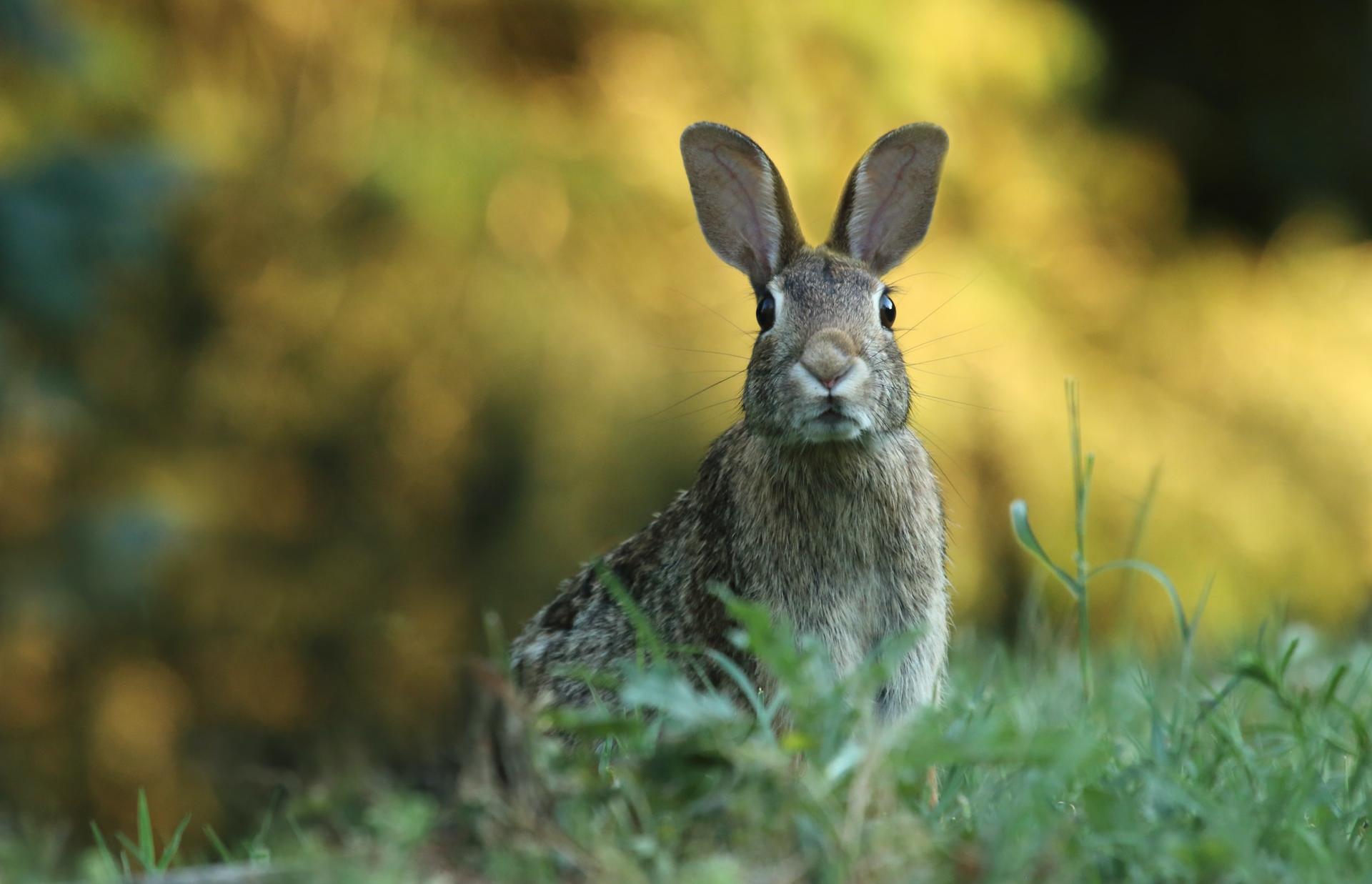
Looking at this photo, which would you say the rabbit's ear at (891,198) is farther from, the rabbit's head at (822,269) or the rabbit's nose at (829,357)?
the rabbit's nose at (829,357)

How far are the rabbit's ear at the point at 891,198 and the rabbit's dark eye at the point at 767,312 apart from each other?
289mm

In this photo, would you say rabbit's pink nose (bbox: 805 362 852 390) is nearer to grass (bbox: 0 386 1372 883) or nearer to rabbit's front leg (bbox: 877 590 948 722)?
rabbit's front leg (bbox: 877 590 948 722)

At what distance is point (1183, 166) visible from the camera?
8.29 meters

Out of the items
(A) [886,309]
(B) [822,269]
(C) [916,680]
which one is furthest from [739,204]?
(C) [916,680]

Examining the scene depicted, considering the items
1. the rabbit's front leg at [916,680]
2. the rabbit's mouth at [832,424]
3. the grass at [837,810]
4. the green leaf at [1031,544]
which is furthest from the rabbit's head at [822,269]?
the grass at [837,810]

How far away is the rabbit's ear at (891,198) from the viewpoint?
10.9 ft

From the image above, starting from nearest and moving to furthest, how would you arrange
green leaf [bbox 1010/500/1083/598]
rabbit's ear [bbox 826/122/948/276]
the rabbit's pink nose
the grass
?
1. the grass
2. green leaf [bbox 1010/500/1083/598]
3. the rabbit's pink nose
4. rabbit's ear [bbox 826/122/948/276]

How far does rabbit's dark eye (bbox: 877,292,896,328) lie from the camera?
324 cm

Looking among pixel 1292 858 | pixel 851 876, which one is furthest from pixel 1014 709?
pixel 851 876

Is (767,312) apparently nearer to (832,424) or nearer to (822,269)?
(822,269)

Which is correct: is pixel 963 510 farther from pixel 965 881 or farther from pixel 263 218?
→ pixel 965 881

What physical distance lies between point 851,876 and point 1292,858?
527 mm

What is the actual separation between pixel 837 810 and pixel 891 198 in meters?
2.08

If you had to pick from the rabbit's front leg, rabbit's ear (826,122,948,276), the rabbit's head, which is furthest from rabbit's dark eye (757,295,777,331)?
the rabbit's front leg
